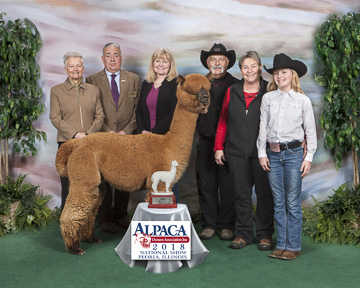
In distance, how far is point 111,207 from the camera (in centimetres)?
507

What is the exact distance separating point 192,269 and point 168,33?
10.3 ft

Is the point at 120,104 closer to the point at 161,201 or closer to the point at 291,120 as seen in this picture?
the point at 161,201

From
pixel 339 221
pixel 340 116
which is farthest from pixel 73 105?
pixel 339 221

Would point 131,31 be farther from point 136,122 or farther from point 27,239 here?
point 27,239

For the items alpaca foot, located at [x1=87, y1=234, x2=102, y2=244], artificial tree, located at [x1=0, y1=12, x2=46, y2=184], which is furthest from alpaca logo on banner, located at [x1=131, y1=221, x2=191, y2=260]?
artificial tree, located at [x1=0, y1=12, x2=46, y2=184]

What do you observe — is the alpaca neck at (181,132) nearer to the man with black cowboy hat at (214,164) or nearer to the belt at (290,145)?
the man with black cowboy hat at (214,164)

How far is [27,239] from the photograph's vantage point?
15.5ft

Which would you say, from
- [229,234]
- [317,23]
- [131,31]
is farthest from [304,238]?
[131,31]

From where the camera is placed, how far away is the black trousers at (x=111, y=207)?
4.96 metres

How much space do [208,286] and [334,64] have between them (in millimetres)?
2795

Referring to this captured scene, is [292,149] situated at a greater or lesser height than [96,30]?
lesser

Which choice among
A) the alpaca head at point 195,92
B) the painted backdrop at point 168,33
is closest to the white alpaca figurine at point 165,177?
the alpaca head at point 195,92

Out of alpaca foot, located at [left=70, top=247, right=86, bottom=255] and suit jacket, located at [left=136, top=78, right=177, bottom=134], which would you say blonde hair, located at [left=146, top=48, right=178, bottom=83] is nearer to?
suit jacket, located at [left=136, top=78, right=177, bottom=134]

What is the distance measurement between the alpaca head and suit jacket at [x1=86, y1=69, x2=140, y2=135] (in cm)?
128
